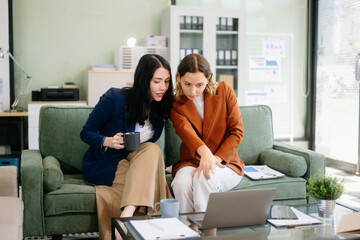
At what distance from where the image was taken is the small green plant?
1.89 meters

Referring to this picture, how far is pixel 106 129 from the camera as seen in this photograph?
2.47 metres

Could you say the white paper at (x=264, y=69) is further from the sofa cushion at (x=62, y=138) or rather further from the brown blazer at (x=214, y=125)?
the sofa cushion at (x=62, y=138)

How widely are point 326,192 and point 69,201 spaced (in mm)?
1285

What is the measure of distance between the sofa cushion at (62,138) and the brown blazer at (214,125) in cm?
64

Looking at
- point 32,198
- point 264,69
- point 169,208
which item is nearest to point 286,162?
point 169,208

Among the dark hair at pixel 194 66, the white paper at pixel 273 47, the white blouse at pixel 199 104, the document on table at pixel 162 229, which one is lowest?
the document on table at pixel 162 229

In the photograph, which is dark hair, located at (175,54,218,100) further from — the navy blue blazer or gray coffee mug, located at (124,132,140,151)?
gray coffee mug, located at (124,132,140,151)

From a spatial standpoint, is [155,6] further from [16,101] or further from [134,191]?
[134,191]

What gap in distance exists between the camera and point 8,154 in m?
4.42

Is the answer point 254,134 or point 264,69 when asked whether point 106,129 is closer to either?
point 254,134

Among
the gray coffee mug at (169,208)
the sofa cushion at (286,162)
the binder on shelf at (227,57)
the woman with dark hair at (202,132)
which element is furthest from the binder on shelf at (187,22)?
the gray coffee mug at (169,208)

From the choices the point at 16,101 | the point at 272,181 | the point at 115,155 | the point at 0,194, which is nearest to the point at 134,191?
the point at 115,155

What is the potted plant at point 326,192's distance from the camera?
1888 millimetres

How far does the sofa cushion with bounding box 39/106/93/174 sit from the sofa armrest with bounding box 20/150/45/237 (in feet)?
1.36
